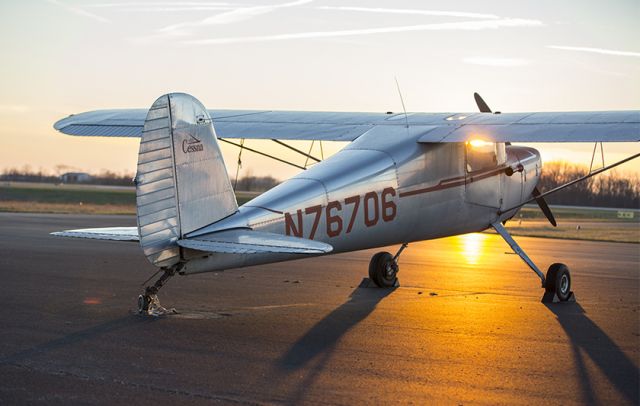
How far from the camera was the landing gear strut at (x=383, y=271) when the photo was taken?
1335 cm

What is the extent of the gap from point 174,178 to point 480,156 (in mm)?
5831

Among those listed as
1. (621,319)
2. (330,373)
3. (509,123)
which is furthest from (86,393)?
(509,123)

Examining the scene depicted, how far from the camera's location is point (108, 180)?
144375 millimetres

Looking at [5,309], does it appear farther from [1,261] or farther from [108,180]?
[108,180]

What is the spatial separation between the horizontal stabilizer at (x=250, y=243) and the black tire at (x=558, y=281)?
16.2 feet

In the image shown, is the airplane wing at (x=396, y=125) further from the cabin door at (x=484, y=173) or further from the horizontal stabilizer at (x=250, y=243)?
the horizontal stabilizer at (x=250, y=243)

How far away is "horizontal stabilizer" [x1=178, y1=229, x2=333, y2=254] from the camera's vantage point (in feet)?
27.3

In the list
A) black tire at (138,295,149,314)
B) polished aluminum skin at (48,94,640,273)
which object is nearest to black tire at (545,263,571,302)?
polished aluminum skin at (48,94,640,273)

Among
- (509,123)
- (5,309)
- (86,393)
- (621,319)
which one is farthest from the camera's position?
(509,123)

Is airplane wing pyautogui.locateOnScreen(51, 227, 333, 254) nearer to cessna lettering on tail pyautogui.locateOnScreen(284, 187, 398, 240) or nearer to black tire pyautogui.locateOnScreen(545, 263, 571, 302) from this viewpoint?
cessna lettering on tail pyautogui.locateOnScreen(284, 187, 398, 240)

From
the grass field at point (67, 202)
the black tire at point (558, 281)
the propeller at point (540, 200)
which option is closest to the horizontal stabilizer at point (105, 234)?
the black tire at point (558, 281)

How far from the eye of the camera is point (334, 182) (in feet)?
33.9

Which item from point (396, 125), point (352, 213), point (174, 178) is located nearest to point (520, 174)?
point (396, 125)

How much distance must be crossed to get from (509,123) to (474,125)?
460mm
